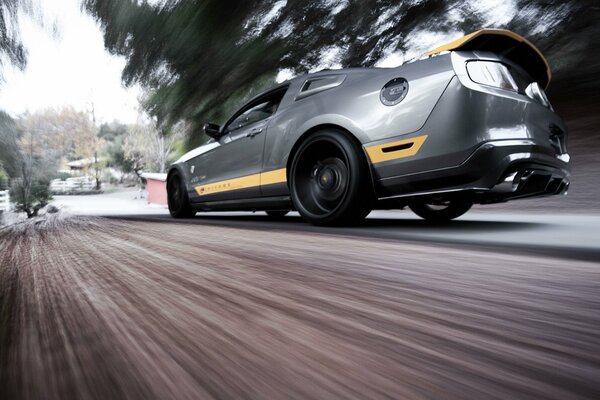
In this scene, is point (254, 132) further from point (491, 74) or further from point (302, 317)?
point (302, 317)

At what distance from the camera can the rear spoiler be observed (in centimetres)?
248

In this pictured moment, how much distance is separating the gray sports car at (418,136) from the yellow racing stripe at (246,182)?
0.02m

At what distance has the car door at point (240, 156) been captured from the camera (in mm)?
3760

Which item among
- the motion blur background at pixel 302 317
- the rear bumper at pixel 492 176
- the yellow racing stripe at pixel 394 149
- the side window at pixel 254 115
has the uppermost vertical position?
the side window at pixel 254 115

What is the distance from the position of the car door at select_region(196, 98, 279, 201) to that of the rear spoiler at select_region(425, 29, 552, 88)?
180 cm

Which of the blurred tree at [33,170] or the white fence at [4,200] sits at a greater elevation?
the blurred tree at [33,170]

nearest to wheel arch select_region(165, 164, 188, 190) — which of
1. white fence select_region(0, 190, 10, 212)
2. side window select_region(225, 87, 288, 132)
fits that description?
side window select_region(225, 87, 288, 132)

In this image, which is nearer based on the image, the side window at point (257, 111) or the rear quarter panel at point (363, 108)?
the rear quarter panel at point (363, 108)

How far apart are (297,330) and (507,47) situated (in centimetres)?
275

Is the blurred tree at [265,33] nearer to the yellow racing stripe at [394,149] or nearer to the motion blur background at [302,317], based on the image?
the motion blur background at [302,317]

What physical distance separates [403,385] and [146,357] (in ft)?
1.15

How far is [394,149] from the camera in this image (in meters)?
2.62

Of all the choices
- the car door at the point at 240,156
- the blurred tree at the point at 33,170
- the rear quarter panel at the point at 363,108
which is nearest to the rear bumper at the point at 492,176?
the rear quarter panel at the point at 363,108

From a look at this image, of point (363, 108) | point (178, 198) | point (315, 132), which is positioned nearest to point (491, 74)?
point (363, 108)
